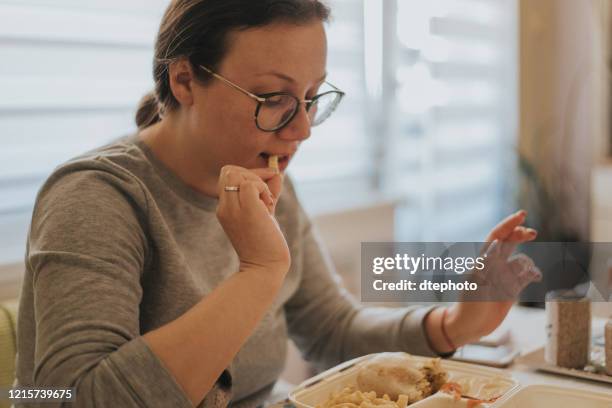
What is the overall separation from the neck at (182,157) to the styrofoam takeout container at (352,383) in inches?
14.2

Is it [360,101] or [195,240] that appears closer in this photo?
[195,240]

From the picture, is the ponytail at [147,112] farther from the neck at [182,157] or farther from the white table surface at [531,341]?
the white table surface at [531,341]

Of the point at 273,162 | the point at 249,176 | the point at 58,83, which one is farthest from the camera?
the point at 58,83

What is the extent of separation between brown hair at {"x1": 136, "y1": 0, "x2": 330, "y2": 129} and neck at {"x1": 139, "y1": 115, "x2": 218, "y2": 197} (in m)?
0.11

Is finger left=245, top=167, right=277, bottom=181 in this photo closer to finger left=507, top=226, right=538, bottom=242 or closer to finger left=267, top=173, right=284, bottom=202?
finger left=267, top=173, right=284, bottom=202

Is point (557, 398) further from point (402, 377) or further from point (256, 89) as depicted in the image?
point (256, 89)

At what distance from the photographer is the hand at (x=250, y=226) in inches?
34.6

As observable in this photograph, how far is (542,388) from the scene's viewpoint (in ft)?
2.82

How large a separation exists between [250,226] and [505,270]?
1.36ft

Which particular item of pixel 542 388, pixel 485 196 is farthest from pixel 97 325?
pixel 485 196

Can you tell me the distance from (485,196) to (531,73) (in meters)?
0.71

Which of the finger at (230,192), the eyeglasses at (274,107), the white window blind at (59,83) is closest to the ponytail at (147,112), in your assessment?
the eyeglasses at (274,107)

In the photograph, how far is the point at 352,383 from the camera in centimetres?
91

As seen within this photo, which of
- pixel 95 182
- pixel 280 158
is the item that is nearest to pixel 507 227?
pixel 280 158
